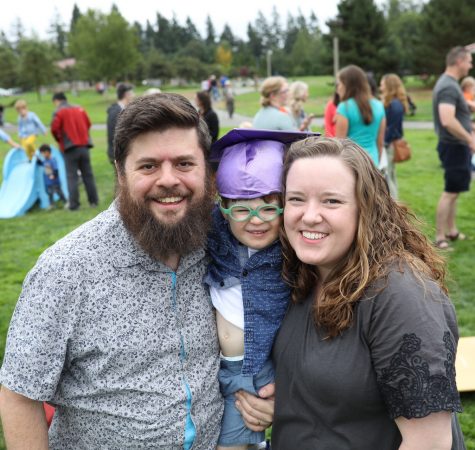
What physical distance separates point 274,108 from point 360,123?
112 cm

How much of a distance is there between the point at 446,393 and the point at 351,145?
0.83 metres

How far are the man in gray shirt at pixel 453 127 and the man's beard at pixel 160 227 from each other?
4.80 metres

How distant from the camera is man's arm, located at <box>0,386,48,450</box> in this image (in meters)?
1.81

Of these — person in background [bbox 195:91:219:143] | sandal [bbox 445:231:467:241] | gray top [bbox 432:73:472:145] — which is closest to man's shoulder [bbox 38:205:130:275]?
gray top [bbox 432:73:472:145]

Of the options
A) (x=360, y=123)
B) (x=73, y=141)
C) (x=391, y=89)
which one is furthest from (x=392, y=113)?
(x=73, y=141)

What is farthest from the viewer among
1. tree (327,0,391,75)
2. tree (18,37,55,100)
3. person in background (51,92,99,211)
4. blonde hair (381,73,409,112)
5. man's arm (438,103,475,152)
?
tree (18,37,55,100)

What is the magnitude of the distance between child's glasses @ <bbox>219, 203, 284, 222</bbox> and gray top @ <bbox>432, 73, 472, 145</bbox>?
184 inches

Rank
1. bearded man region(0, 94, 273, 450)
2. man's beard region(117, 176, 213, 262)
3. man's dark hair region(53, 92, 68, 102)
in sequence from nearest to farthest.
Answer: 1. bearded man region(0, 94, 273, 450)
2. man's beard region(117, 176, 213, 262)
3. man's dark hair region(53, 92, 68, 102)

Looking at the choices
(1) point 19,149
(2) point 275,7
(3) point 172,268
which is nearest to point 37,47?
(1) point 19,149

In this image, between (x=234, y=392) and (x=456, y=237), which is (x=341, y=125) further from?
(x=234, y=392)

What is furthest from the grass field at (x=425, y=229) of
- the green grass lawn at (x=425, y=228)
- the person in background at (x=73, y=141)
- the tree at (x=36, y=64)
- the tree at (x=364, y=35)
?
the tree at (x=36, y=64)

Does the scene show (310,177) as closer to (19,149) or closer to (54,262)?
(54,262)

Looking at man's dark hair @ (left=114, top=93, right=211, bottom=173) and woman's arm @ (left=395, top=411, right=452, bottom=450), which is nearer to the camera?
woman's arm @ (left=395, top=411, right=452, bottom=450)

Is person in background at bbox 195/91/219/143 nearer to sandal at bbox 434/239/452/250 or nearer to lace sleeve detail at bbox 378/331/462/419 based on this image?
sandal at bbox 434/239/452/250
